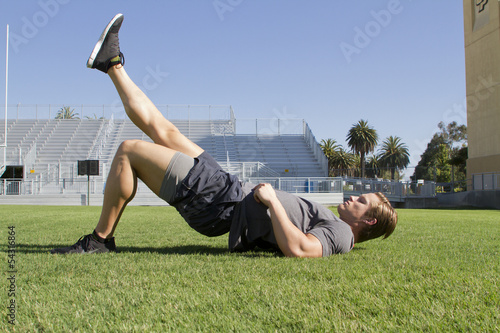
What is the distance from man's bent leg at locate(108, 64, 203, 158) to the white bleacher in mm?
28023

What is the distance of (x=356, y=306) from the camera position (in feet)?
5.83

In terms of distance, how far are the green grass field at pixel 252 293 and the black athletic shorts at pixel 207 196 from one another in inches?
10.2

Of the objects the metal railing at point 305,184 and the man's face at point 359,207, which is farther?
the metal railing at point 305,184

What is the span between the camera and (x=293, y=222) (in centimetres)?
299

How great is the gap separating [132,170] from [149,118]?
1.22 feet

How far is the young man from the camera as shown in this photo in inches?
112

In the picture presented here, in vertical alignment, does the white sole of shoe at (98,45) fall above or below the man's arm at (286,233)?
above

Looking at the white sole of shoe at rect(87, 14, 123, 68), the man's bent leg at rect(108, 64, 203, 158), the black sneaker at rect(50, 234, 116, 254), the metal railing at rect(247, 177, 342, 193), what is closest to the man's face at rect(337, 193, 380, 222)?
the man's bent leg at rect(108, 64, 203, 158)

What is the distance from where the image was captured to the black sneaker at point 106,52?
317 cm

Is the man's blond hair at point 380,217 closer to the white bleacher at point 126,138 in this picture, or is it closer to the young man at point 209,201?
the young man at point 209,201

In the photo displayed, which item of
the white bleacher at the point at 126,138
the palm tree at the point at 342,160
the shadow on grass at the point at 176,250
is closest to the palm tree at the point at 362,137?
the palm tree at the point at 342,160

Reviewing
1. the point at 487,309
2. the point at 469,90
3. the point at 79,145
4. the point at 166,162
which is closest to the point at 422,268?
the point at 487,309

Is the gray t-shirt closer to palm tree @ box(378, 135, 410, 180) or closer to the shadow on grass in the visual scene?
the shadow on grass

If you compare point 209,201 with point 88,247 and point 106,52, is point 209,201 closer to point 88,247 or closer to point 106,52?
point 88,247
